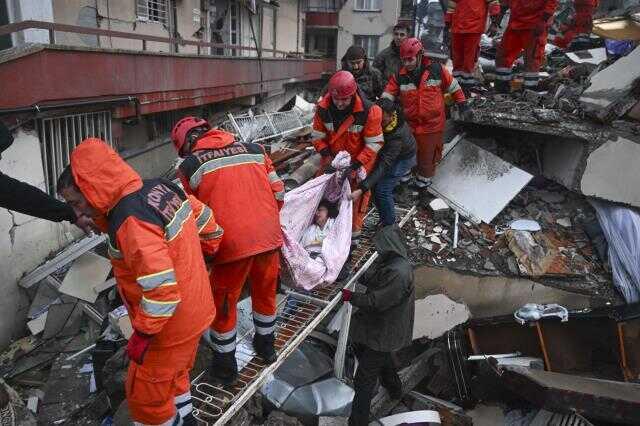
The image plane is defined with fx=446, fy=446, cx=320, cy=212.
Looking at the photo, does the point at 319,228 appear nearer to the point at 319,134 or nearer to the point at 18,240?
the point at 319,134

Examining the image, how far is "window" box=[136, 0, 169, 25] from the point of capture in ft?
26.3

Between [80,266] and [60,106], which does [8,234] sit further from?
[60,106]

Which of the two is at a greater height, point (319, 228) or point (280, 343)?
point (319, 228)

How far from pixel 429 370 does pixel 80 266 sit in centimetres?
401

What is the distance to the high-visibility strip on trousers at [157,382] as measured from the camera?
2229 millimetres

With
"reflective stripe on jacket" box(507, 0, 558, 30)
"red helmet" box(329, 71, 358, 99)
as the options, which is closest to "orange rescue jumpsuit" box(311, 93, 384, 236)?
"red helmet" box(329, 71, 358, 99)

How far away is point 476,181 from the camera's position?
639 cm

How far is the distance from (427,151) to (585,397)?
127 inches

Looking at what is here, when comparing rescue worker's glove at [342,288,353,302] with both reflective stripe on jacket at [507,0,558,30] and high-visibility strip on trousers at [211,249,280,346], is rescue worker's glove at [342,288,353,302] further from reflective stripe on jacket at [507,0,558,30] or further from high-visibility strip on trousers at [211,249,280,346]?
reflective stripe on jacket at [507,0,558,30]

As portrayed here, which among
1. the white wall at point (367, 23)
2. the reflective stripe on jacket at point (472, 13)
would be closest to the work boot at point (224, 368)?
the reflective stripe on jacket at point (472, 13)

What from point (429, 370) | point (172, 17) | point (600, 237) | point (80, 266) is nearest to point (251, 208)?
point (80, 266)

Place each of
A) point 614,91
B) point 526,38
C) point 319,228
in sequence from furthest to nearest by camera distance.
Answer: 1. point 526,38
2. point 614,91
3. point 319,228

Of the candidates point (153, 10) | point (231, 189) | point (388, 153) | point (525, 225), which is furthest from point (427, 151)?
point (153, 10)

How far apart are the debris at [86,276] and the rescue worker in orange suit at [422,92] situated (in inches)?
145
